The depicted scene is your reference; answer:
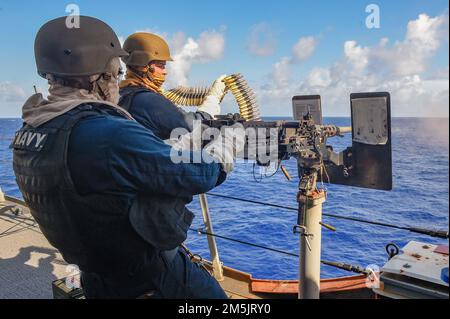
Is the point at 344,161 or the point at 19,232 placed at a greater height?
the point at 344,161

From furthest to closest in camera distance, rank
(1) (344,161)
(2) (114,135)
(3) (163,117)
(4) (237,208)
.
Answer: (4) (237,208) → (1) (344,161) → (3) (163,117) → (2) (114,135)

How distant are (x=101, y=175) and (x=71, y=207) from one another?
9.9 inches

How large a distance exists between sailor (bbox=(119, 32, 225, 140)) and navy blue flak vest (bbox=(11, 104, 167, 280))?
3.84 feet

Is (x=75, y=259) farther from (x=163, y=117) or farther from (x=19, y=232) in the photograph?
(x=19, y=232)

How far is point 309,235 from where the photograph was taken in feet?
10.7

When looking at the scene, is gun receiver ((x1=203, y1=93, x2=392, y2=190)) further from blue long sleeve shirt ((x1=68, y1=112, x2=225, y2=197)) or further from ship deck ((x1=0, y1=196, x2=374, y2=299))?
ship deck ((x1=0, y1=196, x2=374, y2=299))

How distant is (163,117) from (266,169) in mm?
993

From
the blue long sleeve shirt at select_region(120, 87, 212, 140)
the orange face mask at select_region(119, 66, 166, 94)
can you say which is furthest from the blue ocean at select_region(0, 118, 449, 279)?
the blue long sleeve shirt at select_region(120, 87, 212, 140)

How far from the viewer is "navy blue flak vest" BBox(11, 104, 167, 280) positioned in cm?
185

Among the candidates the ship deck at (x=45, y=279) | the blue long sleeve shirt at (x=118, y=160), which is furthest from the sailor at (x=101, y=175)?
the ship deck at (x=45, y=279)

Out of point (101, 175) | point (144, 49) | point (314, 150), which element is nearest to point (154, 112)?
point (144, 49)

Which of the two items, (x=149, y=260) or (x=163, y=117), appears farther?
(x=163, y=117)

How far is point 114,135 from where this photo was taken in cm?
179
